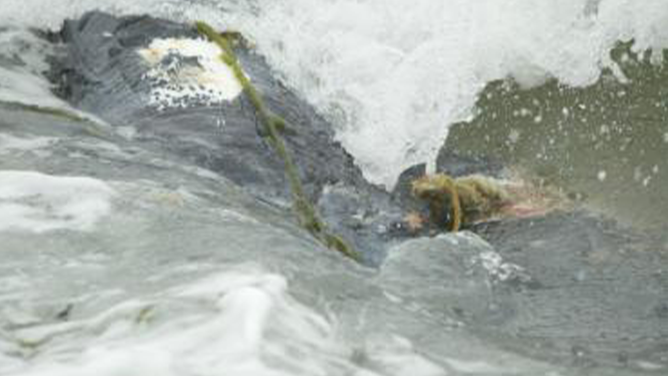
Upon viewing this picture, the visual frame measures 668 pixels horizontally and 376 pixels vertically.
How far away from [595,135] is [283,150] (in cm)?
192

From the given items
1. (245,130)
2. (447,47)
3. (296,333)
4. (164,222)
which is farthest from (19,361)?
(447,47)

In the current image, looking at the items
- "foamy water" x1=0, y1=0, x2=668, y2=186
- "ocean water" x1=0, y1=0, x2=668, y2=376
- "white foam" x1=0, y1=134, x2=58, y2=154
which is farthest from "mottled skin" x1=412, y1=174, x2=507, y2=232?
"white foam" x1=0, y1=134, x2=58, y2=154

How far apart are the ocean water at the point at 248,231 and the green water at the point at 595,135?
3.3 inches

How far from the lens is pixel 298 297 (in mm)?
3154

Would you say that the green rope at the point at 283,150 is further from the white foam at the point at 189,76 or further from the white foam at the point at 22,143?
the white foam at the point at 22,143

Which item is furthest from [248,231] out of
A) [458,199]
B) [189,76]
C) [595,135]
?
[595,135]

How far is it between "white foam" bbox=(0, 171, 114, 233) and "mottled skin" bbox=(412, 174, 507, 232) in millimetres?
1735

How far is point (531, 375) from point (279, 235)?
4.11 feet

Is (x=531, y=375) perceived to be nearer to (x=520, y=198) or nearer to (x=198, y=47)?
(x=520, y=198)

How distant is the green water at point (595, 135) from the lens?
5.57 meters

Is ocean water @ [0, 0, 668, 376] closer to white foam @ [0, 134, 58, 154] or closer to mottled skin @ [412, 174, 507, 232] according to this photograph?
white foam @ [0, 134, 58, 154]

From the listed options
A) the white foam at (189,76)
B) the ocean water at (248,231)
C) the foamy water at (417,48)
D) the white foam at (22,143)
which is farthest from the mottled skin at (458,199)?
the white foam at (22,143)

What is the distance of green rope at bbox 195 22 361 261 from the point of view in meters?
4.51

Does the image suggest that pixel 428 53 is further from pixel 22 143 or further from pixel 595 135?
pixel 22 143
